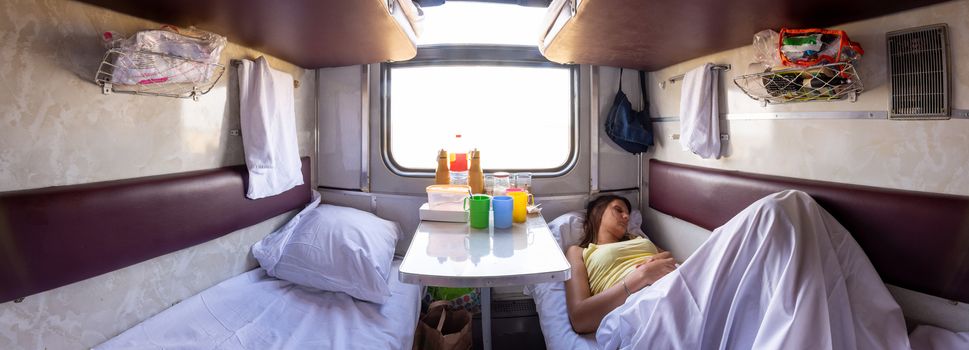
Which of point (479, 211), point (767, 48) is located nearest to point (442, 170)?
point (479, 211)

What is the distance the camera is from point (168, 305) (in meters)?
2.00

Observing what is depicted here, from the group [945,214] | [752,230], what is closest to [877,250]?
[945,214]

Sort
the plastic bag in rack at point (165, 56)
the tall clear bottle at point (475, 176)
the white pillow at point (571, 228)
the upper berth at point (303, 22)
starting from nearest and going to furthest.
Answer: the plastic bag in rack at point (165, 56) → the upper berth at point (303, 22) → the tall clear bottle at point (475, 176) → the white pillow at point (571, 228)

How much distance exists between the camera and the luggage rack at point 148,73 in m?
1.61

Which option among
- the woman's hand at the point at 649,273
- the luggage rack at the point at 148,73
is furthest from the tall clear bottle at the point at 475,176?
the luggage rack at the point at 148,73

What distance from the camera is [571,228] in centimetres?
296

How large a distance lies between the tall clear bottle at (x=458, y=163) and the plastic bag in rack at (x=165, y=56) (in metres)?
1.43

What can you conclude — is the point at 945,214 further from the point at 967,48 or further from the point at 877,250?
the point at 967,48

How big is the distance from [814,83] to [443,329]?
7.82ft

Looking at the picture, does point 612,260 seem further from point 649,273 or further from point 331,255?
point 331,255

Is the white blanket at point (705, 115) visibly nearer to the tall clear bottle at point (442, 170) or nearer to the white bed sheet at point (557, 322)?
the white bed sheet at point (557, 322)

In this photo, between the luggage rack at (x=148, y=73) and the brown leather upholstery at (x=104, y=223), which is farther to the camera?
the luggage rack at (x=148, y=73)

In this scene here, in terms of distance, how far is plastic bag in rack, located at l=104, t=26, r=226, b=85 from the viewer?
5.23 ft

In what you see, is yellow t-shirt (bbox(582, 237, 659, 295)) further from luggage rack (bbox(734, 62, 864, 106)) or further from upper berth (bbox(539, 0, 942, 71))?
upper berth (bbox(539, 0, 942, 71))
